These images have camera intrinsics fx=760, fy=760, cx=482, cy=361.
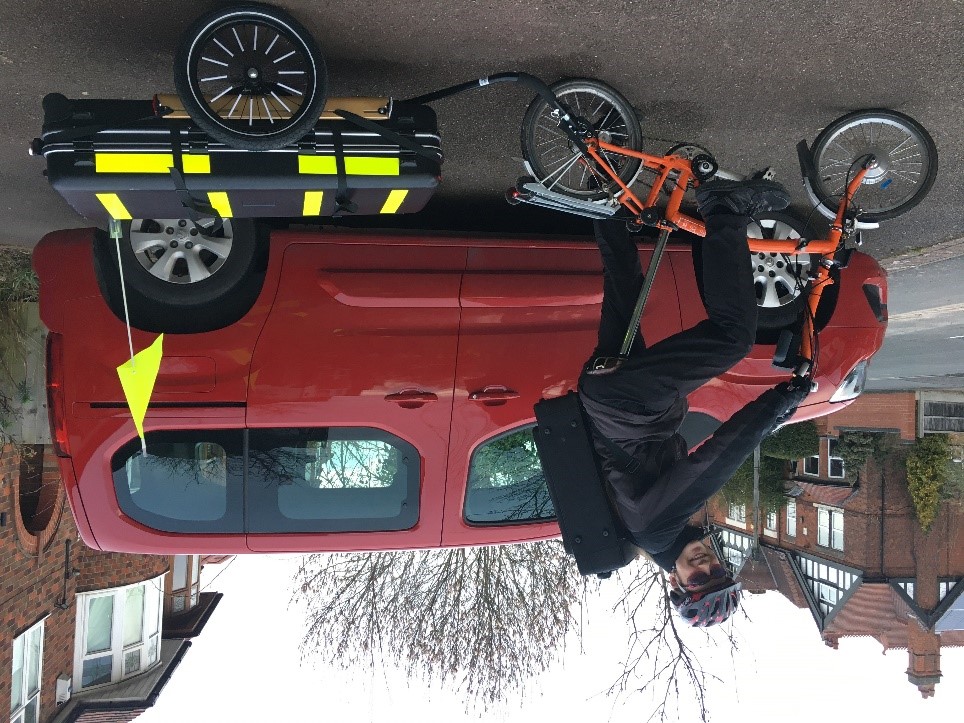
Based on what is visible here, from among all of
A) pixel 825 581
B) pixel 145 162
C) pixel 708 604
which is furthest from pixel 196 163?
pixel 825 581

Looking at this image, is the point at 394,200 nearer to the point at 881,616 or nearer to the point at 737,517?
the point at 881,616

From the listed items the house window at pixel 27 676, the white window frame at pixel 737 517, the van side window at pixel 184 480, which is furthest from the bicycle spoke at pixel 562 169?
the white window frame at pixel 737 517

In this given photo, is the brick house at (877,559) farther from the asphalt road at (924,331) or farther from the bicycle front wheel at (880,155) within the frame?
the bicycle front wheel at (880,155)

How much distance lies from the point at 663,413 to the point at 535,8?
2.31 m

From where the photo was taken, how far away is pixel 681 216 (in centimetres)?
443

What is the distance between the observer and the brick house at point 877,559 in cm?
1931

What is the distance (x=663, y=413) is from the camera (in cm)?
379

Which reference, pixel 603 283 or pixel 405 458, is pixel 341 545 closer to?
pixel 405 458

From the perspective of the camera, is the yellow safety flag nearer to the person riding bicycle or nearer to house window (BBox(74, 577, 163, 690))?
the person riding bicycle

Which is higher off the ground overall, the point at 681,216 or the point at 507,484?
the point at 681,216

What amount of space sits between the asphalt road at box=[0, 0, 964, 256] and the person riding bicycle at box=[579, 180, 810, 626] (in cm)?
117

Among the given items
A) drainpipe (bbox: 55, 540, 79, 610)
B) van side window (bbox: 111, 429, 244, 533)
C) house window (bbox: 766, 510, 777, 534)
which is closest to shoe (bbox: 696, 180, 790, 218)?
van side window (bbox: 111, 429, 244, 533)

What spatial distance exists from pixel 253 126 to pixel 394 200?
816 millimetres

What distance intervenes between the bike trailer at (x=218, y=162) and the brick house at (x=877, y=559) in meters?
15.8
